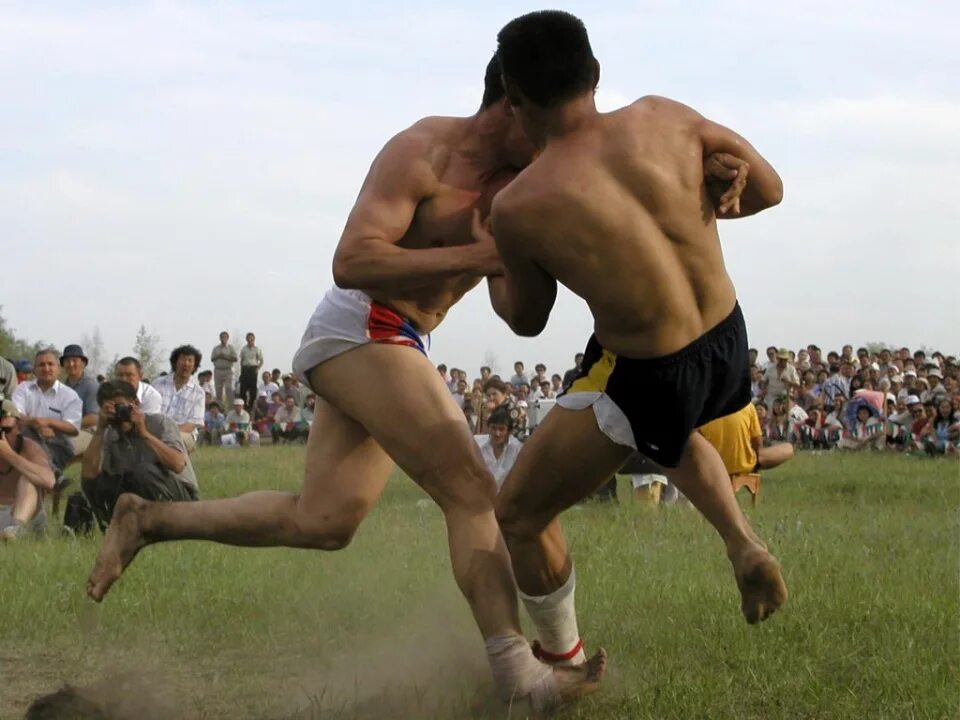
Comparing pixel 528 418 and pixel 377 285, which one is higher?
pixel 377 285

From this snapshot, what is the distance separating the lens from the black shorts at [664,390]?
13.7 feet

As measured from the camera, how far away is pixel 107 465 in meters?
9.52

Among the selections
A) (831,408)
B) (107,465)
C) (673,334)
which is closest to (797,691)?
(673,334)

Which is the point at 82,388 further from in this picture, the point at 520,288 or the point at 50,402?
the point at 520,288

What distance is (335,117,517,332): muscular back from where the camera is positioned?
4.58 meters

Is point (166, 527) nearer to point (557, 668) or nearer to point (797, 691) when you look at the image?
point (557, 668)

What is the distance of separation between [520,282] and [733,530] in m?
1.14

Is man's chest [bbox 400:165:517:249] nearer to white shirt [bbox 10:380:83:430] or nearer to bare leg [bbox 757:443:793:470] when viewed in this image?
bare leg [bbox 757:443:793:470]

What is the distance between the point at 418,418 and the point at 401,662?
1314 mm

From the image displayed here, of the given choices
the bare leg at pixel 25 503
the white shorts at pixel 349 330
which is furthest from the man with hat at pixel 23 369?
the white shorts at pixel 349 330

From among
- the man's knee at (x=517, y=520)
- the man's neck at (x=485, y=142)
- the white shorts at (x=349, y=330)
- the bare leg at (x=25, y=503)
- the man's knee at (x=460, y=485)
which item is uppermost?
the man's neck at (x=485, y=142)

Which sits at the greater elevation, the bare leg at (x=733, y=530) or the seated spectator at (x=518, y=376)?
the bare leg at (x=733, y=530)

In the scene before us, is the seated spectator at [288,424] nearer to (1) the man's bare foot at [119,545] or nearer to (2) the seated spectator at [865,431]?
(2) the seated spectator at [865,431]

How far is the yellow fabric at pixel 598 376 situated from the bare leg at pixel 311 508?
963 mm
